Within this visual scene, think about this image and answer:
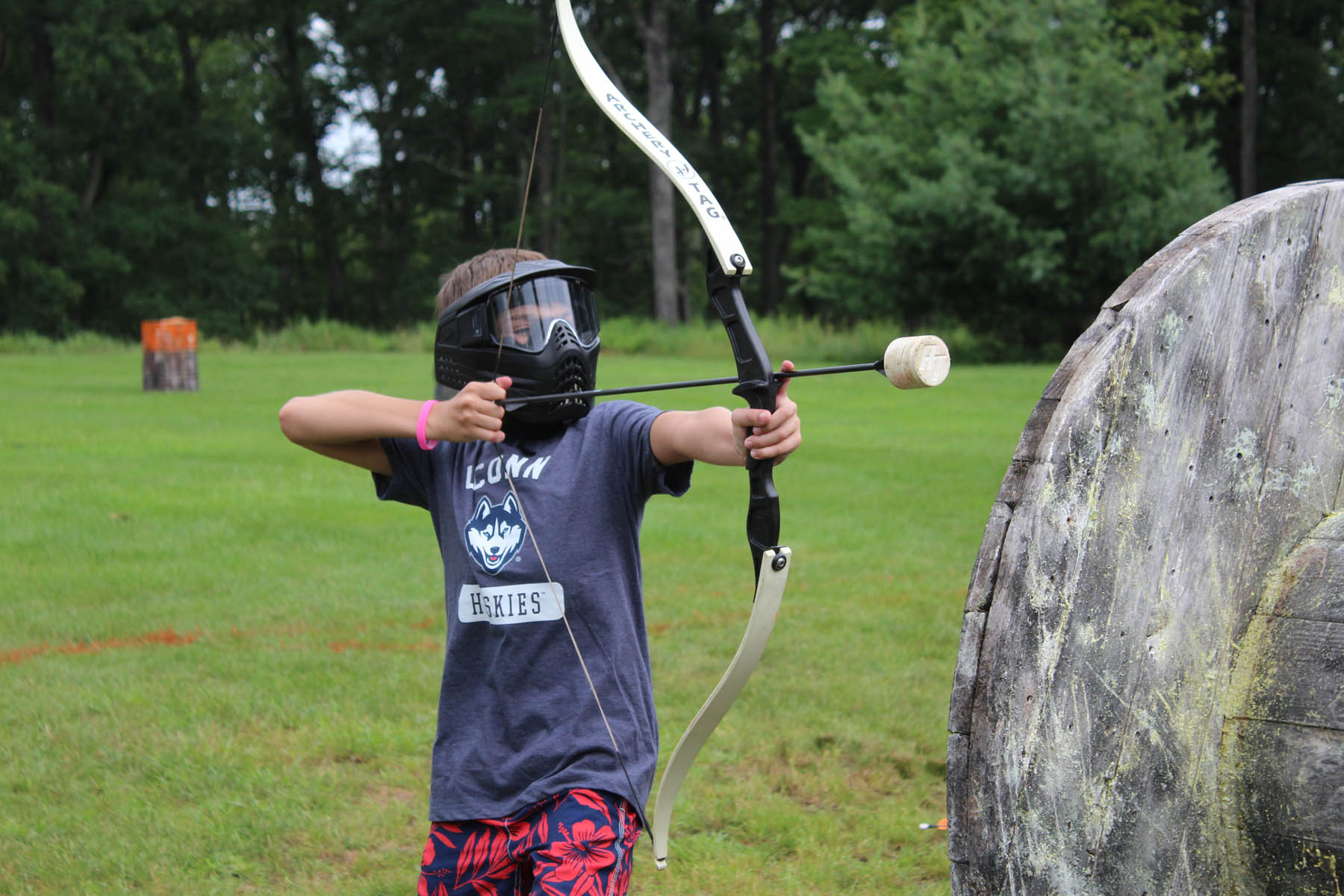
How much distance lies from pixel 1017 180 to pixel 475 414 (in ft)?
79.2

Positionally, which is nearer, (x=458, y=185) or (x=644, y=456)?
(x=644, y=456)

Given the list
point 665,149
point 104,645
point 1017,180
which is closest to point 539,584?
point 665,149

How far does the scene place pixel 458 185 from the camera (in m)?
46.2

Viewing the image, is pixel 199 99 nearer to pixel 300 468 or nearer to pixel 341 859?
pixel 300 468

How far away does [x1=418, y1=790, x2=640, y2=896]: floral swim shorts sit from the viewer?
2.34m

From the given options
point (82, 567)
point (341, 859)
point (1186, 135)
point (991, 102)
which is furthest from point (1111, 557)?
point (1186, 135)

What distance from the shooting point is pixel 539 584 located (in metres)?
2.51

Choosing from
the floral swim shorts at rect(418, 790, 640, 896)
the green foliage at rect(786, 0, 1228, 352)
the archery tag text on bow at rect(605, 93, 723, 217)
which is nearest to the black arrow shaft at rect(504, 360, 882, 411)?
the archery tag text on bow at rect(605, 93, 723, 217)

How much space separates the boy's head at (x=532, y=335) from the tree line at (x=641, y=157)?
74.3ft

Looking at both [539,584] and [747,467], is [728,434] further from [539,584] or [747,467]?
[539,584]

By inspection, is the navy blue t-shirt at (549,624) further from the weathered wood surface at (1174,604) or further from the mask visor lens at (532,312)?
the weathered wood surface at (1174,604)

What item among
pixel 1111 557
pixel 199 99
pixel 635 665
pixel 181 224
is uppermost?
pixel 199 99

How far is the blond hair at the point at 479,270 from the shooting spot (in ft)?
8.90

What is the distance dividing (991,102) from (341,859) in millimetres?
25021
